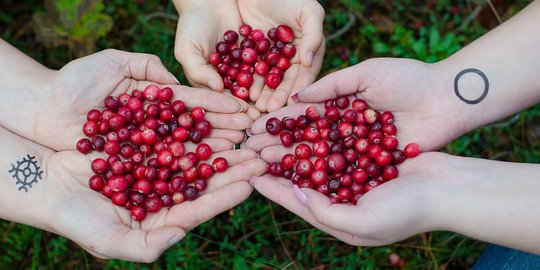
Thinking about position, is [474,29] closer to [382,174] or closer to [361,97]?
[361,97]

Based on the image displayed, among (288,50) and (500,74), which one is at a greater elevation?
(500,74)

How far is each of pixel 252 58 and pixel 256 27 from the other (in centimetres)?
51

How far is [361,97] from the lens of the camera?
5793 millimetres

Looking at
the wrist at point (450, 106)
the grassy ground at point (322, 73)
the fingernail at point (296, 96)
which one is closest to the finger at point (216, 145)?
the fingernail at point (296, 96)

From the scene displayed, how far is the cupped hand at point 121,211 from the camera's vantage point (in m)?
4.68

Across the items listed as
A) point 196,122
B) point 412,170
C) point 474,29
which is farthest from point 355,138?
point 474,29

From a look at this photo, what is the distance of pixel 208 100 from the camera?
19.1ft

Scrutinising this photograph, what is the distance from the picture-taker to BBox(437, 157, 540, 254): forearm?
449cm

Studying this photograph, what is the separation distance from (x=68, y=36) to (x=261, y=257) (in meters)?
3.95

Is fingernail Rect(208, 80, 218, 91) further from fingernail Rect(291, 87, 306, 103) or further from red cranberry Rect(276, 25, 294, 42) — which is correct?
red cranberry Rect(276, 25, 294, 42)

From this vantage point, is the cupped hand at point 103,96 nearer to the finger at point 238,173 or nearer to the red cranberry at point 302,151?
the finger at point 238,173

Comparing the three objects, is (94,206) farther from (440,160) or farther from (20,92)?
(440,160)

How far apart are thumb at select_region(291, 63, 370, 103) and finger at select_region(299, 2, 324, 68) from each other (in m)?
0.34

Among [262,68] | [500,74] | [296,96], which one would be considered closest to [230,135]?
[296,96]
